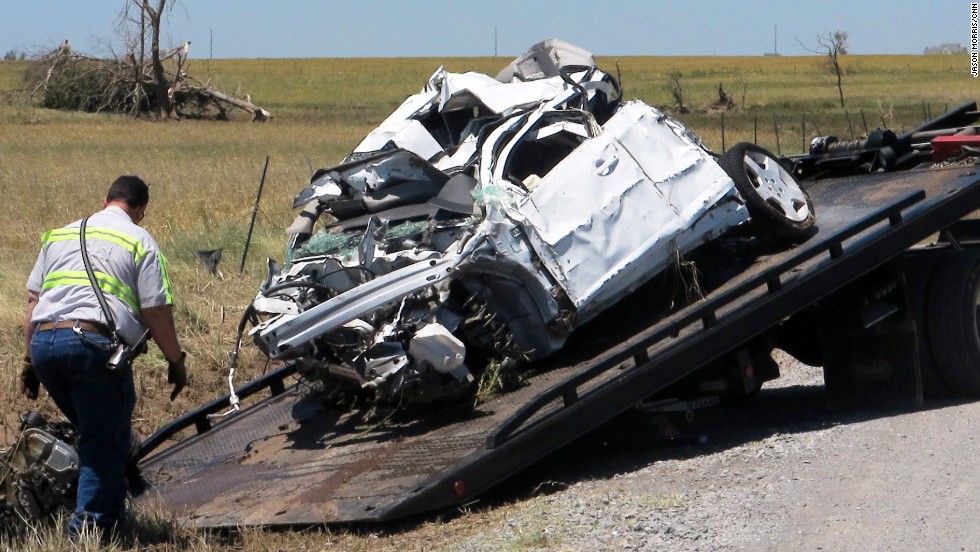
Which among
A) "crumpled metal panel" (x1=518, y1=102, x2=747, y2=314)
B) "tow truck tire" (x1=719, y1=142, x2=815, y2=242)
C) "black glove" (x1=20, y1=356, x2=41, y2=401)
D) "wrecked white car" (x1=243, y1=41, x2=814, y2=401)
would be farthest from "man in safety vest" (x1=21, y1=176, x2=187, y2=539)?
"tow truck tire" (x1=719, y1=142, x2=815, y2=242)

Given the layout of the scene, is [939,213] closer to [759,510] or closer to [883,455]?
[883,455]

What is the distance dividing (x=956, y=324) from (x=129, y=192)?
5.10 metres

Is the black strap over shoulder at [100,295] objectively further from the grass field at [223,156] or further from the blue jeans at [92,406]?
the grass field at [223,156]

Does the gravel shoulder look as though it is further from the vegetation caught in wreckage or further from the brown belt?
the vegetation caught in wreckage

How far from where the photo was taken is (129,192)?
5535 mm

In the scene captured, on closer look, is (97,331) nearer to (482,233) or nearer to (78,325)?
(78,325)

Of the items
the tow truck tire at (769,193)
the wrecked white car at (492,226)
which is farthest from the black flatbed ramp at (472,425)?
the wrecked white car at (492,226)

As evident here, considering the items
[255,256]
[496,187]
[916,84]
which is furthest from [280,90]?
[496,187]

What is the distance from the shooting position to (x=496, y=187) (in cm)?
674

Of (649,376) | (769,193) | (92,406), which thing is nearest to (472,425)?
(649,376)

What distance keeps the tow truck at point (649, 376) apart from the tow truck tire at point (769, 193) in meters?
0.16

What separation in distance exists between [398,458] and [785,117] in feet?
106

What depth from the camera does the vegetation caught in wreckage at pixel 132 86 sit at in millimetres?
47250

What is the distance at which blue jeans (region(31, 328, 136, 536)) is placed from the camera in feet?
16.8
